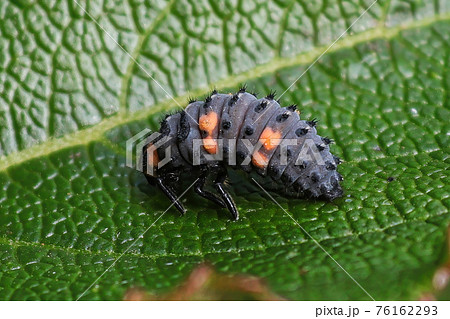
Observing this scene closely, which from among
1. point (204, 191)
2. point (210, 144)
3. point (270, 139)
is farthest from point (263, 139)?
point (204, 191)

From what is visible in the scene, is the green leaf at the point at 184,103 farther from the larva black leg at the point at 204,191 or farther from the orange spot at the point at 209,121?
the orange spot at the point at 209,121

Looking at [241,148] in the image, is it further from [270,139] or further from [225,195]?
[225,195]

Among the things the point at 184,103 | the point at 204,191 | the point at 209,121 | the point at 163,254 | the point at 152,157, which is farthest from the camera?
the point at 184,103

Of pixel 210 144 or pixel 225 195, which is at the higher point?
pixel 210 144

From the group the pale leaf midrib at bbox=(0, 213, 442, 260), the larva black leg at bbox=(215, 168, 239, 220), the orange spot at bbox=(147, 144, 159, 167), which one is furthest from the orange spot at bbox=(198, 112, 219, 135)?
the pale leaf midrib at bbox=(0, 213, 442, 260)

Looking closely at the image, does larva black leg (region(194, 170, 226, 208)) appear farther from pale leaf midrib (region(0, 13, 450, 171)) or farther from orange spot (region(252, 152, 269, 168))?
pale leaf midrib (region(0, 13, 450, 171))

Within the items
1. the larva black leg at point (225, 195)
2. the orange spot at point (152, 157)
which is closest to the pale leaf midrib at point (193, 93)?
the orange spot at point (152, 157)
